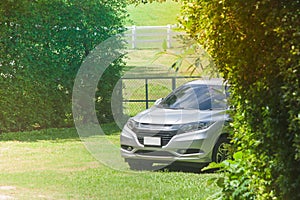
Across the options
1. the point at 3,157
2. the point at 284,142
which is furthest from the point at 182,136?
the point at 284,142

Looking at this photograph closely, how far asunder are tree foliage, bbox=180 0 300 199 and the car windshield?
4247 mm

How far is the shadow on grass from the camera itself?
991 centimetres

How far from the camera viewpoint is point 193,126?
6902 mm

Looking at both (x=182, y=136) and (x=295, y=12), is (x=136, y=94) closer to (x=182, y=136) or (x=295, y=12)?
(x=182, y=136)

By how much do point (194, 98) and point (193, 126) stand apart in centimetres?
78

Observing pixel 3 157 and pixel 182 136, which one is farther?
pixel 3 157

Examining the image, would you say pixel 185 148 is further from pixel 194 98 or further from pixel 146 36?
pixel 146 36

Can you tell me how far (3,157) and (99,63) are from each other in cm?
314

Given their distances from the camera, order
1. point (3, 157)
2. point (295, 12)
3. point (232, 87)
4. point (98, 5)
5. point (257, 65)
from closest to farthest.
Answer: point (295, 12)
point (257, 65)
point (232, 87)
point (3, 157)
point (98, 5)

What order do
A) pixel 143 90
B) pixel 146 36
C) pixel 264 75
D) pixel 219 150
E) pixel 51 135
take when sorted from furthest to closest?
pixel 146 36 < pixel 143 90 < pixel 51 135 < pixel 219 150 < pixel 264 75

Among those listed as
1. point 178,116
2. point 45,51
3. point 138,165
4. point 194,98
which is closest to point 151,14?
point 45,51

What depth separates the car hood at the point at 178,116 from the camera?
276 inches

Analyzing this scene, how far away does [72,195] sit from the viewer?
6.22m

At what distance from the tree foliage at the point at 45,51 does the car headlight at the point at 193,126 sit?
4.32 m
